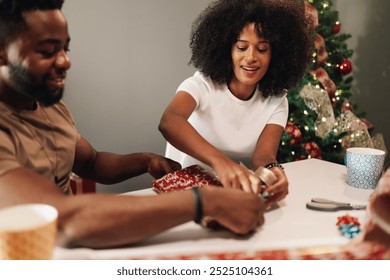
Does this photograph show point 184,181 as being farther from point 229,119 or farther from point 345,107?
point 345,107

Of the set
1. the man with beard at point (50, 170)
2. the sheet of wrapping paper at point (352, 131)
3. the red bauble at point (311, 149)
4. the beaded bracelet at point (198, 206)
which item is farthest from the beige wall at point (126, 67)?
the beaded bracelet at point (198, 206)

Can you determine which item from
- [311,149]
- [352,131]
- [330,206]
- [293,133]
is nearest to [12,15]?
[330,206]

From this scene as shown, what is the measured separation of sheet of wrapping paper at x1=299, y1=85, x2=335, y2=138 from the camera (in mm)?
2363

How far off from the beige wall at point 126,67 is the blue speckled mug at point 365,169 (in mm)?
1046

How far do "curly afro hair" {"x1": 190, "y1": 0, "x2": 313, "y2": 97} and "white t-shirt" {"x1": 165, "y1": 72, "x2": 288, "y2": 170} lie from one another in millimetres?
61

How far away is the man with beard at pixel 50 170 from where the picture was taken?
0.69m

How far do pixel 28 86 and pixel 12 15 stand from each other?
0.13 metres

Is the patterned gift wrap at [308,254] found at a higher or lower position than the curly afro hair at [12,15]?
lower

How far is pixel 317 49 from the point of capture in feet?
8.23

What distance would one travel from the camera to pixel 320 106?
2396mm

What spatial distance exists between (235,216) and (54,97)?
420 millimetres

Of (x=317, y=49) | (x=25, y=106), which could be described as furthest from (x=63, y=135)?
(x=317, y=49)

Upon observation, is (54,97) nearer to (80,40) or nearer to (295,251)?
(295,251)

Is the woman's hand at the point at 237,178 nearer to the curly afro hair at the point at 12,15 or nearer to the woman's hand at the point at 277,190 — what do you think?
the woman's hand at the point at 277,190
